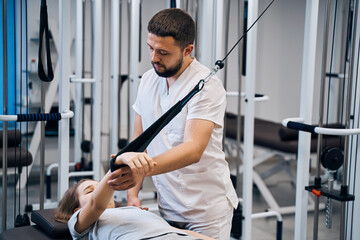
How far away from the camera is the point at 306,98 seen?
2.32 metres

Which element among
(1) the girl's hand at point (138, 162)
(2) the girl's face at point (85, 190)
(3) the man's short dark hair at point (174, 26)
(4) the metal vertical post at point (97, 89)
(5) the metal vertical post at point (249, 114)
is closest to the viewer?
(1) the girl's hand at point (138, 162)

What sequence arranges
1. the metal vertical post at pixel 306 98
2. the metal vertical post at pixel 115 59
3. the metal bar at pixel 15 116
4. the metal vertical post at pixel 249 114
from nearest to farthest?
the metal bar at pixel 15 116
the metal vertical post at pixel 306 98
the metal vertical post at pixel 249 114
the metal vertical post at pixel 115 59

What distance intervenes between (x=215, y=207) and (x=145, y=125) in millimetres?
378

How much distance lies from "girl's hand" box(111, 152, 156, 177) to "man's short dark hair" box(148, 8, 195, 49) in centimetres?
43

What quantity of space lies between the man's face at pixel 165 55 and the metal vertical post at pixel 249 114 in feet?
3.25

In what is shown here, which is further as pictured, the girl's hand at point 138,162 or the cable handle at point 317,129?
the cable handle at point 317,129

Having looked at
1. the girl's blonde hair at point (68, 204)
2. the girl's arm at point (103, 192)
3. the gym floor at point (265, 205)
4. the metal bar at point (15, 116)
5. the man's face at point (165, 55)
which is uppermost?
the man's face at point (165, 55)

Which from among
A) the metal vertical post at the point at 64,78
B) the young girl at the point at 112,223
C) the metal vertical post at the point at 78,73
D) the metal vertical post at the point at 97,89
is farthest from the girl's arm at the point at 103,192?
the metal vertical post at the point at 78,73

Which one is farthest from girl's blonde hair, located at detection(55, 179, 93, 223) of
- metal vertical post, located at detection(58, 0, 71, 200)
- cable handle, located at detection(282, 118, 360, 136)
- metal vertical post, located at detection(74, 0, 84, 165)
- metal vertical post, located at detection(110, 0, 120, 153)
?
metal vertical post, located at detection(74, 0, 84, 165)

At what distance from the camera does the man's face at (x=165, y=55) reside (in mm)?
1517

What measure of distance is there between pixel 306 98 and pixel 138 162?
130cm

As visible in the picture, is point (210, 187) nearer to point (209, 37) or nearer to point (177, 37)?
point (177, 37)

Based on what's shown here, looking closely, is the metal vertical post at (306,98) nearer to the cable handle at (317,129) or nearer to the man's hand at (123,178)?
the cable handle at (317,129)

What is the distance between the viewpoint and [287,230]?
335cm
